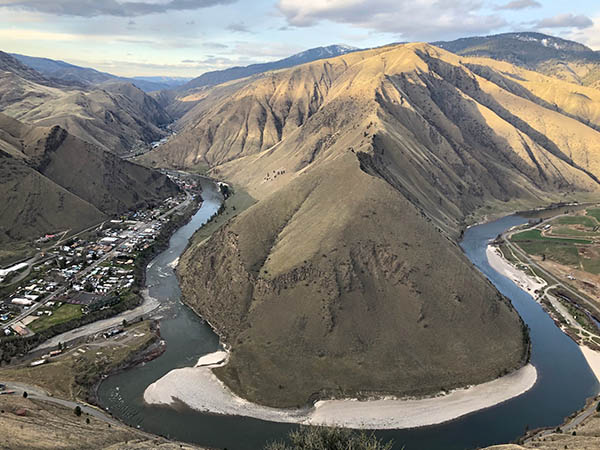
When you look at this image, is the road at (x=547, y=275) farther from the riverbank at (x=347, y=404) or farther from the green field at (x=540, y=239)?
Result: the riverbank at (x=347, y=404)

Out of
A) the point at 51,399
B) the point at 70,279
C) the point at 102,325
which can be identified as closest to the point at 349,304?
the point at 102,325

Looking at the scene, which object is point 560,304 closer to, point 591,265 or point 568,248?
point 591,265

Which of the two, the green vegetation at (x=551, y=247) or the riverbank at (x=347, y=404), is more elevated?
the green vegetation at (x=551, y=247)

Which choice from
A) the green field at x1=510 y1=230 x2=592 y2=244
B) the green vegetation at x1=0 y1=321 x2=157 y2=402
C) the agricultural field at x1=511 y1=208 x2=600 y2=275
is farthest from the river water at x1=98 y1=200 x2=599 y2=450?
the green field at x1=510 y1=230 x2=592 y2=244

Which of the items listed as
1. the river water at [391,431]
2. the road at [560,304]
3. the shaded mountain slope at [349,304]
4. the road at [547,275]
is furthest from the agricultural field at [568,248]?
the shaded mountain slope at [349,304]

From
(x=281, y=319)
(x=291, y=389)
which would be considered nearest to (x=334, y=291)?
(x=281, y=319)

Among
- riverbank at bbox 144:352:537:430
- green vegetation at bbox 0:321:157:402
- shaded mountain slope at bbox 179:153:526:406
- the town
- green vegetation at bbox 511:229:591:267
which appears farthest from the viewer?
green vegetation at bbox 511:229:591:267

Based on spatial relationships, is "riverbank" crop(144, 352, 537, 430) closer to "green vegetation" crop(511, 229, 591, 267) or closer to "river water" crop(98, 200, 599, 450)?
"river water" crop(98, 200, 599, 450)
